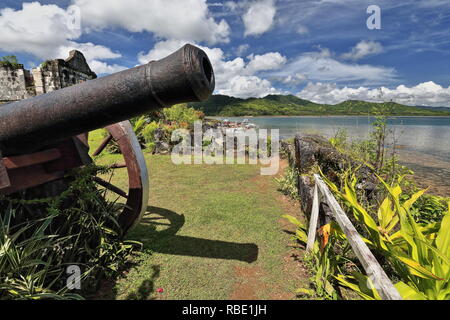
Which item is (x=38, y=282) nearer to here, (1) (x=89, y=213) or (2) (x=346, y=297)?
(1) (x=89, y=213)

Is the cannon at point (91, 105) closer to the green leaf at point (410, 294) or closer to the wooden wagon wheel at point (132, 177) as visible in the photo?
the wooden wagon wheel at point (132, 177)

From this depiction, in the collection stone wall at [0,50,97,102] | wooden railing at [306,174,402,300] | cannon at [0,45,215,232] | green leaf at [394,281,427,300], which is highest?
stone wall at [0,50,97,102]

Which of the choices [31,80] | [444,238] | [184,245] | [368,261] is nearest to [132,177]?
[184,245]

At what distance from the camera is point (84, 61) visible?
73.2 feet

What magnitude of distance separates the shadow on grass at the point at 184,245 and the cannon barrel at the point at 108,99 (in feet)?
7.46

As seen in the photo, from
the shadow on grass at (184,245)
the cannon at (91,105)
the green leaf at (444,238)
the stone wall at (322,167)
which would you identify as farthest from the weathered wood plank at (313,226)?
the cannon at (91,105)

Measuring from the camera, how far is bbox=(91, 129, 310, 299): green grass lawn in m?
2.70

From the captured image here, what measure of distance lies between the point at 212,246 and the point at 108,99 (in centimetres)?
275

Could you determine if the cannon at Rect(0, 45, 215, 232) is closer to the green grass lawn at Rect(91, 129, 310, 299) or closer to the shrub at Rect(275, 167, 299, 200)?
the green grass lawn at Rect(91, 129, 310, 299)

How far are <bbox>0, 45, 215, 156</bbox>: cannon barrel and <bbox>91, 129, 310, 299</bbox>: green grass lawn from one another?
1798 millimetres

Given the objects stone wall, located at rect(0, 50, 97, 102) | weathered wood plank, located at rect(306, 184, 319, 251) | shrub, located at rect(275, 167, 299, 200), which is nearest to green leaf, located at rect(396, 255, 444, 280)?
weathered wood plank, located at rect(306, 184, 319, 251)

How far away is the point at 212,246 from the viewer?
3580 millimetres

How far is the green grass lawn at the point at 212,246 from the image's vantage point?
270 cm
